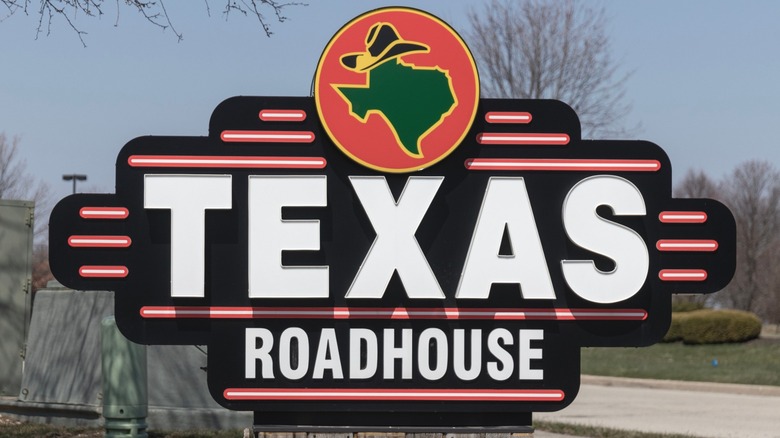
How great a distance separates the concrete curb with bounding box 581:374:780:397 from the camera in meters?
21.2

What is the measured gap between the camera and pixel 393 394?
587 centimetres

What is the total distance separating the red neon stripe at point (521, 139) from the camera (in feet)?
19.4

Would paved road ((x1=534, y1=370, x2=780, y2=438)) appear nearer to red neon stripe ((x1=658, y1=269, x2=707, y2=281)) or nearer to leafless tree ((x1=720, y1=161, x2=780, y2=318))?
red neon stripe ((x1=658, y1=269, x2=707, y2=281))

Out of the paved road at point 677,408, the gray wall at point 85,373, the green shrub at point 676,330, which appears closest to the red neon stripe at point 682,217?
the gray wall at point 85,373

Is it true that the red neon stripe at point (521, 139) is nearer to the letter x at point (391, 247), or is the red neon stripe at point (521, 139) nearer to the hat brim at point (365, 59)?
the letter x at point (391, 247)

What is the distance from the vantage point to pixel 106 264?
5.77 metres

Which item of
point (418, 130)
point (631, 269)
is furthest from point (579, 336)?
point (418, 130)

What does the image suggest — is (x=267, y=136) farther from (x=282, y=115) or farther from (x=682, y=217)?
(x=682, y=217)

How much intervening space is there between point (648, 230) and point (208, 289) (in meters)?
2.28

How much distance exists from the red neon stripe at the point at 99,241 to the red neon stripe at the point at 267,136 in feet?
2.37

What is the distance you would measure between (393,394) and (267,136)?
1471 mm

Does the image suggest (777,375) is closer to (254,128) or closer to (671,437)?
(671,437)

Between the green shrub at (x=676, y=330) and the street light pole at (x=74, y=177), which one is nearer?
the green shrub at (x=676, y=330)

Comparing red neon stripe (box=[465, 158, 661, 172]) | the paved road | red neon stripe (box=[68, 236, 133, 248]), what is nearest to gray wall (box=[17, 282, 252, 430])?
the paved road
